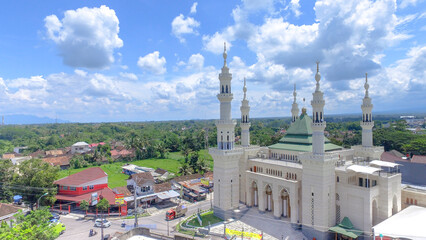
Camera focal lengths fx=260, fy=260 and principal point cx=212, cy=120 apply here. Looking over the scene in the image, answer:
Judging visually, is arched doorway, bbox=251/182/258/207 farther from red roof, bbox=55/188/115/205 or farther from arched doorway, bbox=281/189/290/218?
red roof, bbox=55/188/115/205

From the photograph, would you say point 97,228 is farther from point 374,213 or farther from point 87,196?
point 374,213

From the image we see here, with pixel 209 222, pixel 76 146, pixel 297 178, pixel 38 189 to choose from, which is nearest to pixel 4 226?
pixel 38 189

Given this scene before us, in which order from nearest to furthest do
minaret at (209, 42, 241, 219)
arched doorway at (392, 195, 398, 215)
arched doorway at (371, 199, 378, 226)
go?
1. arched doorway at (371, 199, 378, 226)
2. arched doorway at (392, 195, 398, 215)
3. minaret at (209, 42, 241, 219)

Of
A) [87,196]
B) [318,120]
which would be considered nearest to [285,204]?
[318,120]

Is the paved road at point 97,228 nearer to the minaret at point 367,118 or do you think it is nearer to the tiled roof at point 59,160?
the minaret at point 367,118

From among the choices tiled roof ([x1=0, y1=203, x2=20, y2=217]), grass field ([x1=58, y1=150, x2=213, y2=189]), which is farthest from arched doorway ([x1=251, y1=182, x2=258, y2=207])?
tiled roof ([x1=0, y1=203, x2=20, y2=217])

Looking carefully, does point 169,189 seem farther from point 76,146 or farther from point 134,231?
point 76,146
